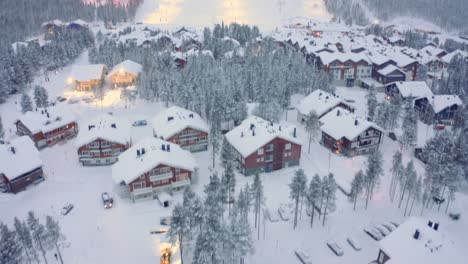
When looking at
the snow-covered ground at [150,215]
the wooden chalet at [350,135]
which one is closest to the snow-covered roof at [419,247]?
the snow-covered ground at [150,215]

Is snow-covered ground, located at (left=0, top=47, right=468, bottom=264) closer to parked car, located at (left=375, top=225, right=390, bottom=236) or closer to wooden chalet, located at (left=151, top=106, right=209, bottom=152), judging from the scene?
parked car, located at (left=375, top=225, right=390, bottom=236)

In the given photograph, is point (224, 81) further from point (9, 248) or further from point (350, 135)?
point (9, 248)

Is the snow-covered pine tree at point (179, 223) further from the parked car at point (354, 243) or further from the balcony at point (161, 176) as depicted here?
the parked car at point (354, 243)

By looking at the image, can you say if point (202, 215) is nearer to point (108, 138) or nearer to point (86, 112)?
point (108, 138)

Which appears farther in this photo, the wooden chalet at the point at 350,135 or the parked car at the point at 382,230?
the wooden chalet at the point at 350,135

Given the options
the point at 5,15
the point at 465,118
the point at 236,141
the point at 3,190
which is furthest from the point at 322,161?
the point at 5,15

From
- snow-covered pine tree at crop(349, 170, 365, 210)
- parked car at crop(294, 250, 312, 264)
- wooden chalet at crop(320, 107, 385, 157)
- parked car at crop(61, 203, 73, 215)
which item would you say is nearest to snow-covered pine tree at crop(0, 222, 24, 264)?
parked car at crop(61, 203, 73, 215)
